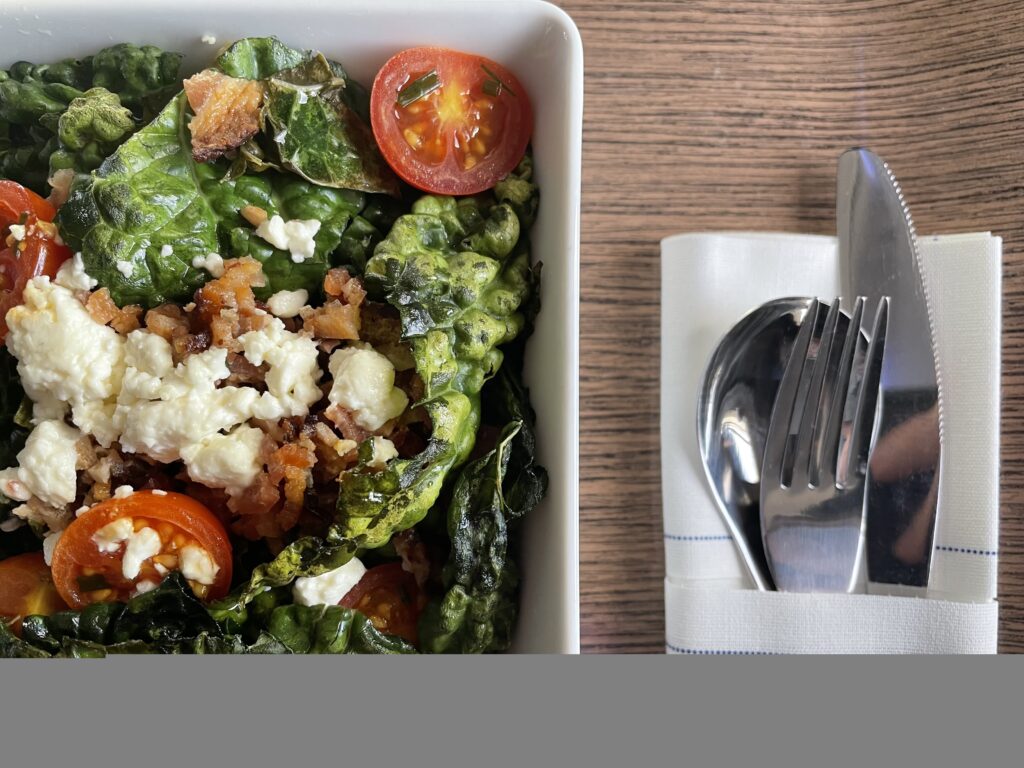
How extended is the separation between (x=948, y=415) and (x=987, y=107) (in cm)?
65

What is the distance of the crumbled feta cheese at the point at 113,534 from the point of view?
4.28 feet

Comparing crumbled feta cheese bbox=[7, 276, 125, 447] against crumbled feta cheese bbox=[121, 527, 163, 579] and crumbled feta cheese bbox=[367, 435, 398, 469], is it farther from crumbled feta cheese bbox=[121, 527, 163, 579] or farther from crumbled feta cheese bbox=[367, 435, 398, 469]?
crumbled feta cheese bbox=[367, 435, 398, 469]

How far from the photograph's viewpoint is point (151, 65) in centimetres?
142

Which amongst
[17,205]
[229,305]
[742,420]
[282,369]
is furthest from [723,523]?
[17,205]

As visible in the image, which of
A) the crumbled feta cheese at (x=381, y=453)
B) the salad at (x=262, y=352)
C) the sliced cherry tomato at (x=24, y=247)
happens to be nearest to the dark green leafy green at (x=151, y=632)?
the salad at (x=262, y=352)

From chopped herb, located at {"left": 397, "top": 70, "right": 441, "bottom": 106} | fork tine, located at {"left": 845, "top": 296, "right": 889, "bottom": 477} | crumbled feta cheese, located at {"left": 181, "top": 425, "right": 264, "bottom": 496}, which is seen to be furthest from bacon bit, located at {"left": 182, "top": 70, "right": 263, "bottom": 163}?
fork tine, located at {"left": 845, "top": 296, "right": 889, "bottom": 477}

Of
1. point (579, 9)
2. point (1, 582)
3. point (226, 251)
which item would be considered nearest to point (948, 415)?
point (579, 9)

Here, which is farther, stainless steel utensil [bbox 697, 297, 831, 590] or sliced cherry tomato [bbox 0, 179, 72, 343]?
stainless steel utensil [bbox 697, 297, 831, 590]

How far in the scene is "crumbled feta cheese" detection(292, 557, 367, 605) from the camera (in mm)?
1391

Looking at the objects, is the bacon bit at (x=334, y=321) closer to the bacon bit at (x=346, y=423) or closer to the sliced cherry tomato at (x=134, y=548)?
the bacon bit at (x=346, y=423)

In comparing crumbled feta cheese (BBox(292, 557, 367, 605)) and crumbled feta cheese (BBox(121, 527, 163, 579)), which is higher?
crumbled feta cheese (BBox(121, 527, 163, 579))

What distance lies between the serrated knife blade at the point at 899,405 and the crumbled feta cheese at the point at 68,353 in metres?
1.38

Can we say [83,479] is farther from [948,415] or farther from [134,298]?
[948,415]

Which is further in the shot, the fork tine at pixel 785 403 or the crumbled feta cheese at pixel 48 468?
the fork tine at pixel 785 403
